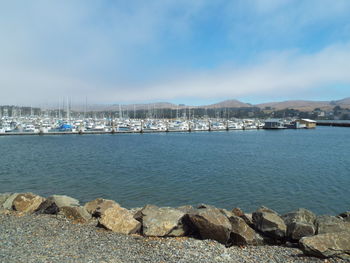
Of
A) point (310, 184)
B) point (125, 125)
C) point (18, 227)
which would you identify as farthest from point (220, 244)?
point (125, 125)

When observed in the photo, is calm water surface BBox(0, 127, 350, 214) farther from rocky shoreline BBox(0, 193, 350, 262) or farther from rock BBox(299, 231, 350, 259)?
rock BBox(299, 231, 350, 259)

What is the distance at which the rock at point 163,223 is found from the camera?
816cm

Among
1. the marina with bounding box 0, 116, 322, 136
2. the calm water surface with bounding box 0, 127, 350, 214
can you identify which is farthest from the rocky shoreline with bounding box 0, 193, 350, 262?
the marina with bounding box 0, 116, 322, 136

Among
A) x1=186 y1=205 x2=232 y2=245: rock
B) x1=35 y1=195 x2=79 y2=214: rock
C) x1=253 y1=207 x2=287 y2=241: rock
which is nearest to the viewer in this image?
x1=186 y1=205 x2=232 y2=245: rock

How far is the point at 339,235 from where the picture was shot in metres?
A: 7.29

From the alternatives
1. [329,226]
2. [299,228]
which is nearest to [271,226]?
[299,228]

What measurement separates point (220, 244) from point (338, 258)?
2.94 m

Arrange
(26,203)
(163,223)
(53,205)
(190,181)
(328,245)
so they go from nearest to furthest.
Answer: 1. (328,245)
2. (163,223)
3. (53,205)
4. (26,203)
5. (190,181)

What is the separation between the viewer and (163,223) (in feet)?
27.2

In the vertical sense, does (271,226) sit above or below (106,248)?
below

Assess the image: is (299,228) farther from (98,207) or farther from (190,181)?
(190,181)

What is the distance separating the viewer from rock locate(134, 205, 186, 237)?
8.16 m

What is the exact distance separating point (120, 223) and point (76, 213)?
2078 millimetres

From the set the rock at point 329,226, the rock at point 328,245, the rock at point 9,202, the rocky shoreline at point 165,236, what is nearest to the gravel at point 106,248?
the rocky shoreline at point 165,236
